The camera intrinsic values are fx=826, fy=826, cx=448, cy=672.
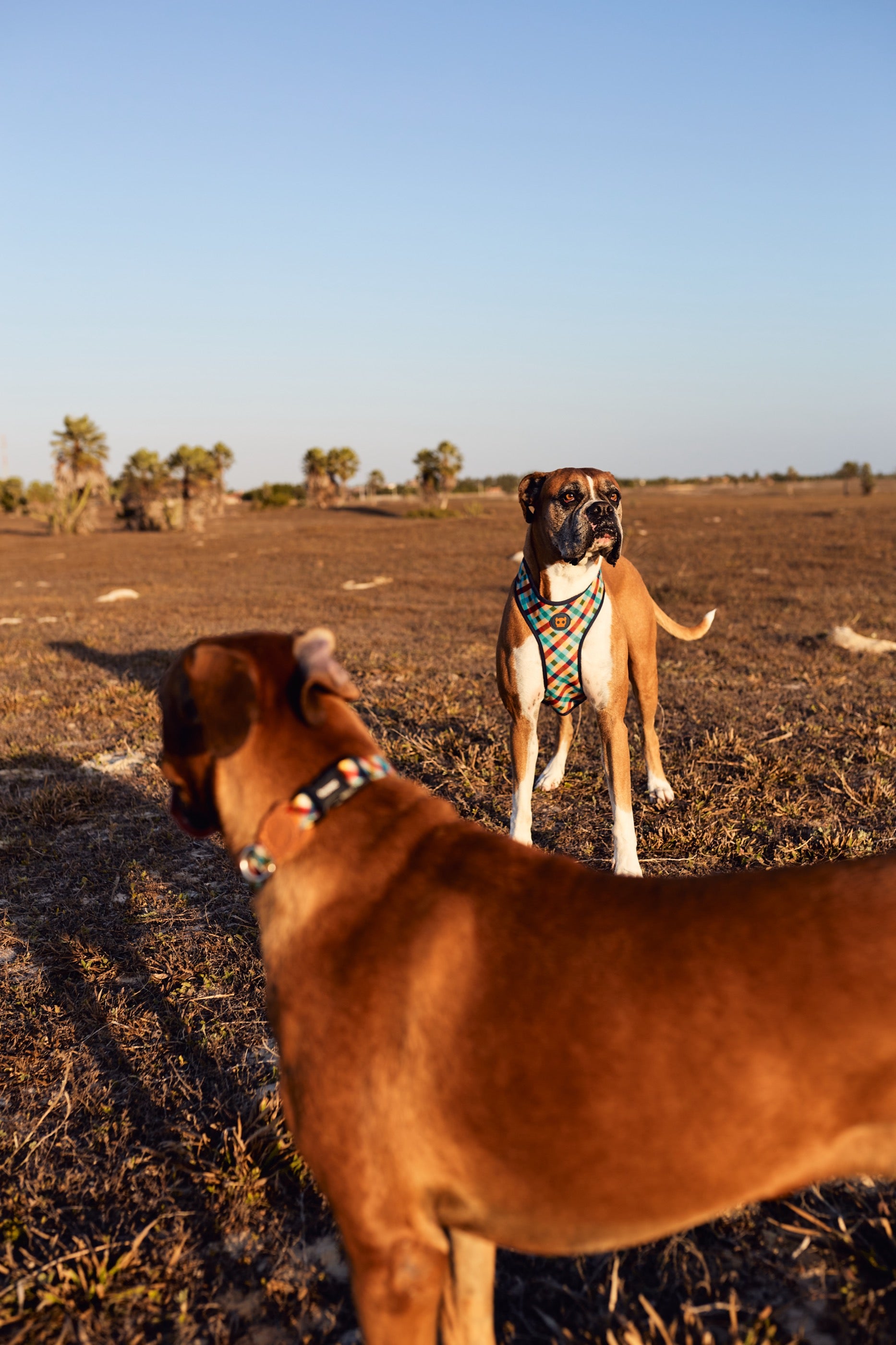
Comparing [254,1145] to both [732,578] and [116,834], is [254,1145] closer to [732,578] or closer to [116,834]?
[116,834]

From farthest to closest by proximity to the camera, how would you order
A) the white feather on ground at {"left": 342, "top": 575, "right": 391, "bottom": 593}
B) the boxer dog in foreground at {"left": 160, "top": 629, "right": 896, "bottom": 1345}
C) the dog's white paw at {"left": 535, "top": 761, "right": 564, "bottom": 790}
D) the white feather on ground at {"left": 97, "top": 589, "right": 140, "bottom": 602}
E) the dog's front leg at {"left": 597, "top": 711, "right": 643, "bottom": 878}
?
the white feather on ground at {"left": 342, "top": 575, "right": 391, "bottom": 593}
the white feather on ground at {"left": 97, "top": 589, "right": 140, "bottom": 602}
the dog's white paw at {"left": 535, "top": 761, "right": 564, "bottom": 790}
the dog's front leg at {"left": 597, "top": 711, "right": 643, "bottom": 878}
the boxer dog in foreground at {"left": 160, "top": 629, "right": 896, "bottom": 1345}

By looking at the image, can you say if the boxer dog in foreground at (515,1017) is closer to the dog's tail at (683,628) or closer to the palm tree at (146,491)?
the dog's tail at (683,628)

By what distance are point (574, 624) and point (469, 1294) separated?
10.5ft

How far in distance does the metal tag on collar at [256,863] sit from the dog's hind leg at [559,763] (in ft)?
13.9

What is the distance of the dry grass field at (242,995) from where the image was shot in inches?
82.0

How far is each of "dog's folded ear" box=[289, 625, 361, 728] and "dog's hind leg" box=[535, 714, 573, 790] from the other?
4159 millimetres

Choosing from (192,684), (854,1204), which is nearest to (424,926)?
(192,684)

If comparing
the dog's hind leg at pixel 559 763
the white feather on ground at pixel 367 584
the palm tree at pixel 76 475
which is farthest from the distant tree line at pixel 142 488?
the dog's hind leg at pixel 559 763

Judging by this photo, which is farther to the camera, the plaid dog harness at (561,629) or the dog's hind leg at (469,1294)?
the plaid dog harness at (561,629)

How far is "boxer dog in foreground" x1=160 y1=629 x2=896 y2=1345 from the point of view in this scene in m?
1.39

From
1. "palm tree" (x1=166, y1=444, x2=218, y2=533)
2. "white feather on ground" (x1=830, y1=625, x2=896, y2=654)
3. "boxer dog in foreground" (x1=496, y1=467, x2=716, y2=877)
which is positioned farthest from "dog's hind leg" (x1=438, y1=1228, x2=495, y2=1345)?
"palm tree" (x1=166, y1=444, x2=218, y2=533)

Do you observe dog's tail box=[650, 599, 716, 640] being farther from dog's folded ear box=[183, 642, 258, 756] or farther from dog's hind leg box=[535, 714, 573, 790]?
dog's folded ear box=[183, 642, 258, 756]

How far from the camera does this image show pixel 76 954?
3.73m

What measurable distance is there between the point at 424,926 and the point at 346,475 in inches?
3113
